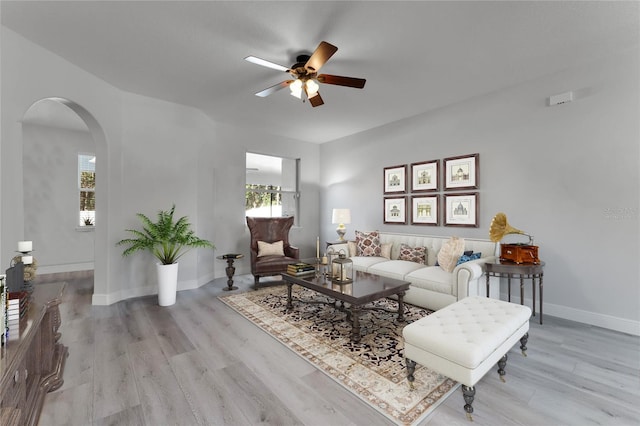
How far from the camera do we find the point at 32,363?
1927mm

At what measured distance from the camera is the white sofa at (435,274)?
3166 mm

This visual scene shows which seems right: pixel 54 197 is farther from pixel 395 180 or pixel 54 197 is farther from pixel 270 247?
pixel 395 180

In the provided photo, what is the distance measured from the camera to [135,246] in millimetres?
3777

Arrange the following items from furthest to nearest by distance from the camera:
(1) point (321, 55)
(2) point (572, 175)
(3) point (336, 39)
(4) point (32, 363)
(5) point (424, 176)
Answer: (5) point (424, 176), (2) point (572, 175), (3) point (336, 39), (1) point (321, 55), (4) point (32, 363)

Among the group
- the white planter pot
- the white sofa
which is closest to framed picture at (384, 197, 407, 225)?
the white sofa

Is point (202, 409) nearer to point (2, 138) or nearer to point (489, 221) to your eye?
point (2, 138)

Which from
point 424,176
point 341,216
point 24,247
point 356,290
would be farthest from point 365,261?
point 24,247

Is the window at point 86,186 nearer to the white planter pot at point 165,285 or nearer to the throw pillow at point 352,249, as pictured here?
the white planter pot at point 165,285

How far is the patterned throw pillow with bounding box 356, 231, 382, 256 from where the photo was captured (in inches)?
190

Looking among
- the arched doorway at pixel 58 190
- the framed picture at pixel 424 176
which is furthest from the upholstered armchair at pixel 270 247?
the arched doorway at pixel 58 190

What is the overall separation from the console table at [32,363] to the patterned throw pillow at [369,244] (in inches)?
155

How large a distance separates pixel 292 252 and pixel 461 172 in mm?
3113

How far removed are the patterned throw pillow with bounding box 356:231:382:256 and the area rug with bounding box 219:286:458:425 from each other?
1.05 metres

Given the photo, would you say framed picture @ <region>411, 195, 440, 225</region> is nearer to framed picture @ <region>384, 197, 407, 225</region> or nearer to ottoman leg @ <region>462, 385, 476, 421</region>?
framed picture @ <region>384, 197, 407, 225</region>
